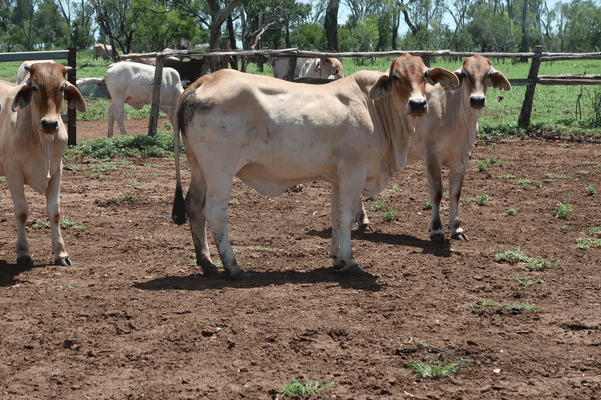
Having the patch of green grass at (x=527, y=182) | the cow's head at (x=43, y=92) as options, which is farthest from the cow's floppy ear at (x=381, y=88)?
the patch of green grass at (x=527, y=182)

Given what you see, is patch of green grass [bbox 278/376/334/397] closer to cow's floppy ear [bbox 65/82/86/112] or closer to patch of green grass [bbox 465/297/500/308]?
patch of green grass [bbox 465/297/500/308]

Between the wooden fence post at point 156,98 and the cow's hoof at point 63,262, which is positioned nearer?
the cow's hoof at point 63,262

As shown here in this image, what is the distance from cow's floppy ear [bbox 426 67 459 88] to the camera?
6.79 m

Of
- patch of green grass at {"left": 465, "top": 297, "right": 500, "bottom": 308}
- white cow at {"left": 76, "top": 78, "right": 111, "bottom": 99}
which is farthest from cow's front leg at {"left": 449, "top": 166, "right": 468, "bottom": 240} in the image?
white cow at {"left": 76, "top": 78, "right": 111, "bottom": 99}

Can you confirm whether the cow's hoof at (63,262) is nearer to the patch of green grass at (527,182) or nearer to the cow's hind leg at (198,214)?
the cow's hind leg at (198,214)

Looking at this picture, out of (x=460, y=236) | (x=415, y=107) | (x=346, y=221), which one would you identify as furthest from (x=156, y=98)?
(x=415, y=107)

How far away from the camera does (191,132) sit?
622 centimetres

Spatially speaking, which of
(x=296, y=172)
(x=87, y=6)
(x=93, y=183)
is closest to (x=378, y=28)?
(x=87, y=6)

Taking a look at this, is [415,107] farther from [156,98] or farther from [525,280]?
[156,98]

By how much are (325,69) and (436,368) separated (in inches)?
505

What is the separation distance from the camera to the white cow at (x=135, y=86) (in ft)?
51.4

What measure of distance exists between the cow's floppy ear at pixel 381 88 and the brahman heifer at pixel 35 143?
265 centimetres

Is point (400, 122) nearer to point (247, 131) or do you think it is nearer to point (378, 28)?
point (247, 131)

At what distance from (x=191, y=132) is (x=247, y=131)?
1.55ft
